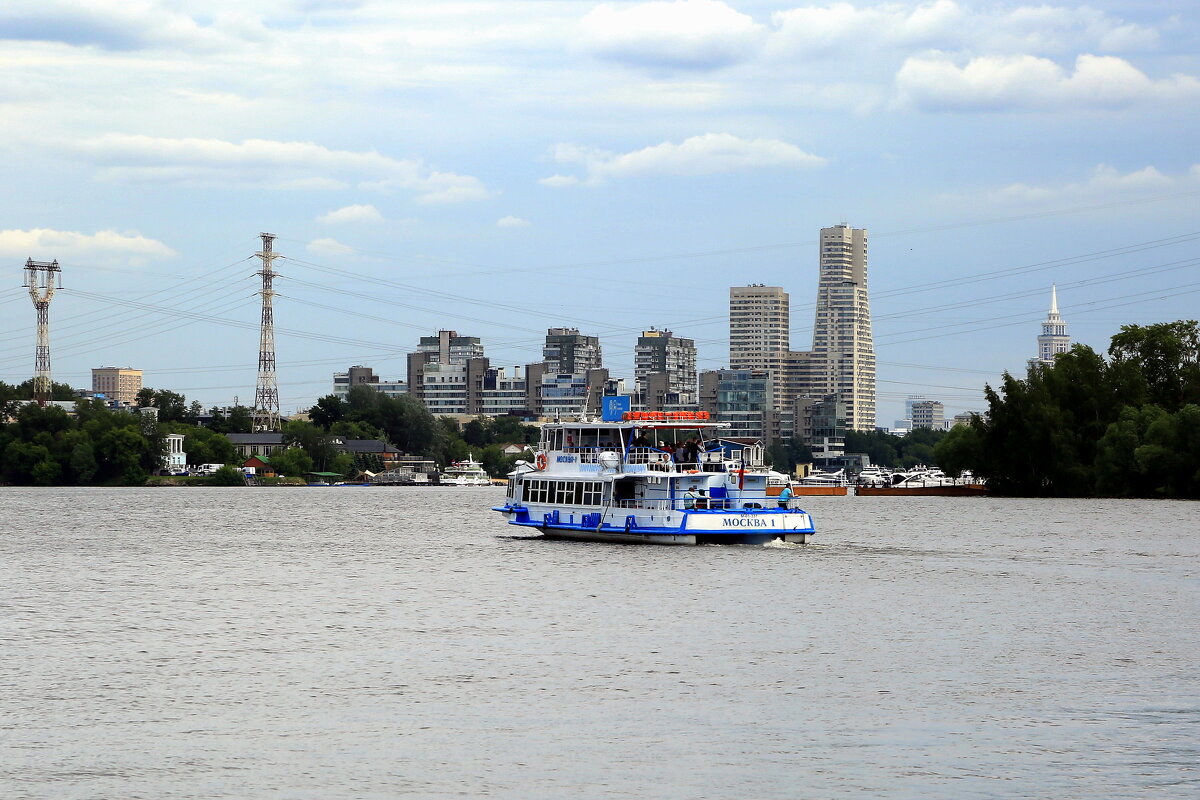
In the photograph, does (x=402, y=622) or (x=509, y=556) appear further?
(x=509, y=556)

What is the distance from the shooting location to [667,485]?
283 feet

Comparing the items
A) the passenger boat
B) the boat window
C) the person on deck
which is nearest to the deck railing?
the passenger boat

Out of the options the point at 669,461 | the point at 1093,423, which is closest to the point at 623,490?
the point at 669,461

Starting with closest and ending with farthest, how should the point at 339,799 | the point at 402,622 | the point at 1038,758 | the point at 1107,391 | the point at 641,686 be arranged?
1. the point at 339,799
2. the point at 1038,758
3. the point at 641,686
4. the point at 402,622
5. the point at 1107,391

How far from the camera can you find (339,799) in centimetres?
2895

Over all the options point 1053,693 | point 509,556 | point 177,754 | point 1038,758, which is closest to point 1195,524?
point 509,556

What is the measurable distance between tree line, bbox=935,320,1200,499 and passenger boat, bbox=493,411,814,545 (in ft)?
289

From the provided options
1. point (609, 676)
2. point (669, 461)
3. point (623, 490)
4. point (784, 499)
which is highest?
point (669, 461)

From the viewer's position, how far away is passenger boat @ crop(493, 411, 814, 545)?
85.0 m

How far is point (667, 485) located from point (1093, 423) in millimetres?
106024

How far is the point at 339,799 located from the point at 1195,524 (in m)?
102

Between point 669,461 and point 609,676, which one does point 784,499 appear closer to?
point 669,461

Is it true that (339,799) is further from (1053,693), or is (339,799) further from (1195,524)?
(1195,524)

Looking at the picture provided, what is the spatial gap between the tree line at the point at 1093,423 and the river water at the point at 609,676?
274 ft
